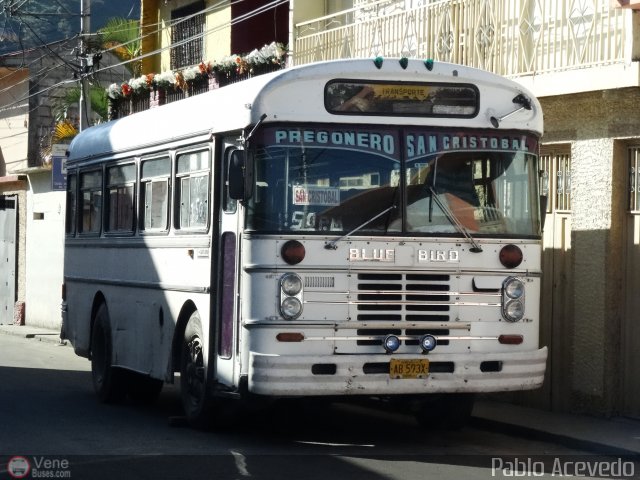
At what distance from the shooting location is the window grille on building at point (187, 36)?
2775cm

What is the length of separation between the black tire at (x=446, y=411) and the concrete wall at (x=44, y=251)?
17.3 meters

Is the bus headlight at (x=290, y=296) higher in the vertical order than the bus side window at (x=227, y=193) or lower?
lower

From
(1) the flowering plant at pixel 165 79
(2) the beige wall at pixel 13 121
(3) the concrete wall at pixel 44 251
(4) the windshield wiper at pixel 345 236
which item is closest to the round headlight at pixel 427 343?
(4) the windshield wiper at pixel 345 236

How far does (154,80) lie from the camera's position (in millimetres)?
27484

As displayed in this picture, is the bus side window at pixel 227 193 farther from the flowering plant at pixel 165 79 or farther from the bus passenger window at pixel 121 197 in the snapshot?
the flowering plant at pixel 165 79

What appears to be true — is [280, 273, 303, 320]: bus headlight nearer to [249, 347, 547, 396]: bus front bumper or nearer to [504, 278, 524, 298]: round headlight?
[249, 347, 547, 396]: bus front bumper

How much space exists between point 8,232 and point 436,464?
23.7 meters

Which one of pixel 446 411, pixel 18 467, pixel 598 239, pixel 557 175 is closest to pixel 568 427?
pixel 446 411

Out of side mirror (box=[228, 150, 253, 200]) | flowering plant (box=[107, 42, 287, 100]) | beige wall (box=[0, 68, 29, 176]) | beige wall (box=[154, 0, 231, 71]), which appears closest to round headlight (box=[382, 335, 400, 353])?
side mirror (box=[228, 150, 253, 200])

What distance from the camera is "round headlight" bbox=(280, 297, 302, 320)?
417 inches

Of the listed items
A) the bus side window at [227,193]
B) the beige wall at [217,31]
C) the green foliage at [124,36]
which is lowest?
the bus side window at [227,193]

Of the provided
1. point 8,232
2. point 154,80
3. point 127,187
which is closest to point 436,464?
point 127,187

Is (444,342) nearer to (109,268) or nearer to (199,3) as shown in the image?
(109,268)

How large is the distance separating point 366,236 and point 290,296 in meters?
0.79
